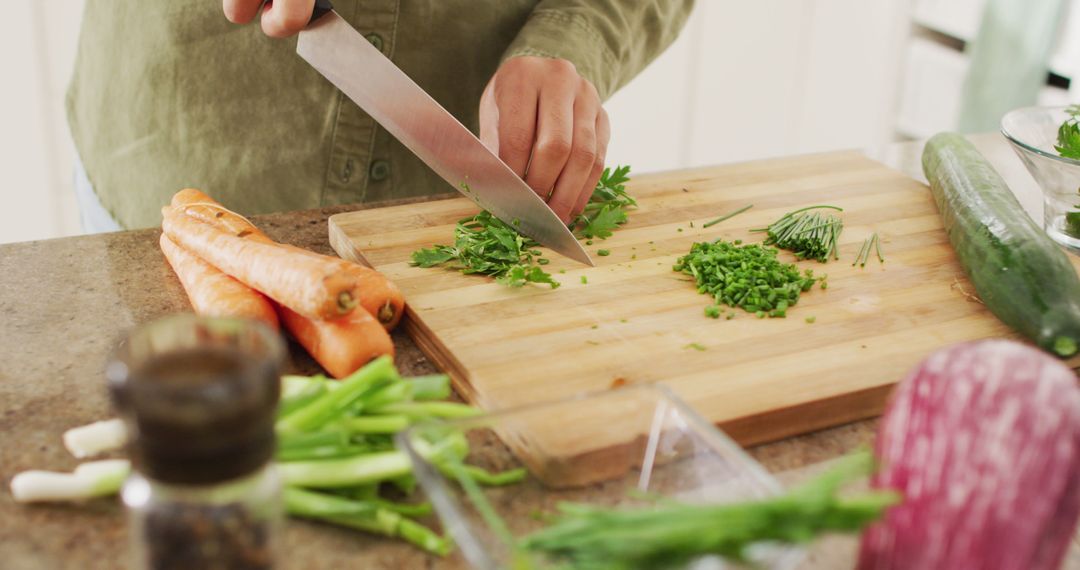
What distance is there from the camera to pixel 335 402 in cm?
110

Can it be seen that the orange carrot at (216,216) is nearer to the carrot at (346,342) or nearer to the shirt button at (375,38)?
the carrot at (346,342)

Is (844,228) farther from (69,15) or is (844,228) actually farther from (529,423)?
(69,15)

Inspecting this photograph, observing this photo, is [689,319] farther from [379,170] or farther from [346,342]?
[379,170]

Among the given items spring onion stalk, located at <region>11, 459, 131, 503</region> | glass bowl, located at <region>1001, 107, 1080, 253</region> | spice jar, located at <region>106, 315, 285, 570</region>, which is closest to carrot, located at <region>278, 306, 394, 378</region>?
spring onion stalk, located at <region>11, 459, 131, 503</region>

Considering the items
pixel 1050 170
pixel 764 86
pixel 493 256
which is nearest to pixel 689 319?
pixel 493 256

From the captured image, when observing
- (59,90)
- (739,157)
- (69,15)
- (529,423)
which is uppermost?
(529,423)

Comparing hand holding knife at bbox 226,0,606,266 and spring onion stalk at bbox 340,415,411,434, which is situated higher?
hand holding knife at bbox 226,0,606,266

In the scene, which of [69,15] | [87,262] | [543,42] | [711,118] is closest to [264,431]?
[87,262]

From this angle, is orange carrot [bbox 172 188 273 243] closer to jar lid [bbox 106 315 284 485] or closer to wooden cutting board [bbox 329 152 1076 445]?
wooden cutting board [bbox 329 152 1076 445]

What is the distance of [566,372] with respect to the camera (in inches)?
53.9

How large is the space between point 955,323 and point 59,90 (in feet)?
11.0

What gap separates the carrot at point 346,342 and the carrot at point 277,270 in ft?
0.07

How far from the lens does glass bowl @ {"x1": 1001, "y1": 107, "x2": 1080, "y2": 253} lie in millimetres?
1795

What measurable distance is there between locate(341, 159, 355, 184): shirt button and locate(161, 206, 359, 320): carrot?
56 cm
